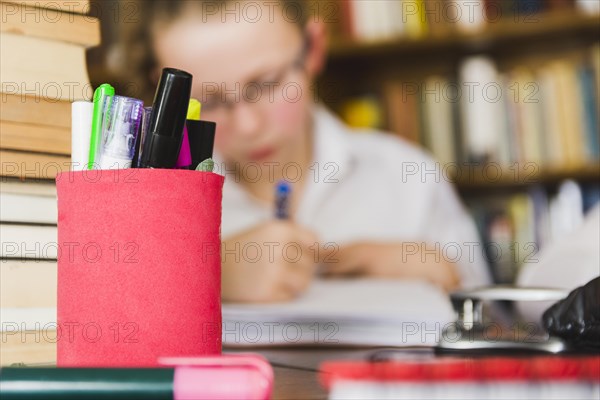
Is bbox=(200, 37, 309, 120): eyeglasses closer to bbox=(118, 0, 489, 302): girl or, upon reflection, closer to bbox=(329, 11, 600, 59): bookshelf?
bbox=(118, 0, 489, 302): girl

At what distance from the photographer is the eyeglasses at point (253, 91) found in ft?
4.81

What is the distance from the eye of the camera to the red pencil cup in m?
0.38

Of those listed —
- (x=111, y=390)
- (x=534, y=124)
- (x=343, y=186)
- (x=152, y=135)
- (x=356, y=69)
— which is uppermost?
Result: (x=356, y=69)

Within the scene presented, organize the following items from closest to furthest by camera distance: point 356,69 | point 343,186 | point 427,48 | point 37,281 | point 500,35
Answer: point 37,281 → point 343,186 → point 500,35 → point 427,48 → point 356,69

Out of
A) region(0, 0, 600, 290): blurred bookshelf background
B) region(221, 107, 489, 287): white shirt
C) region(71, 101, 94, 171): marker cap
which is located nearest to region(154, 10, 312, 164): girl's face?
region(221, 107, 489, 287): white shirt

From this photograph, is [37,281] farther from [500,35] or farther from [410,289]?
[500,35]

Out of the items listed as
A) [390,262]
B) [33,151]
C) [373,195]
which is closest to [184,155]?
[33,151]

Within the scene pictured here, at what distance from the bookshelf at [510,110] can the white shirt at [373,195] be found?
8cm

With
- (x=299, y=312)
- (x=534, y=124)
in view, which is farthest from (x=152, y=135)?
(x=534, y=124)

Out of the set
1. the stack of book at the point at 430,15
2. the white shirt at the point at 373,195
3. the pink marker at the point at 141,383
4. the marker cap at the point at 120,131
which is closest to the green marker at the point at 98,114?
the marker cap at the point at 120,131

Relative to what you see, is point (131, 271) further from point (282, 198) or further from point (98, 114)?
point (282, 198)

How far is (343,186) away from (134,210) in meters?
1.47

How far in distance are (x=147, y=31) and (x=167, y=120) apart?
3.92 ft

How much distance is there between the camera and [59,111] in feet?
1.57
